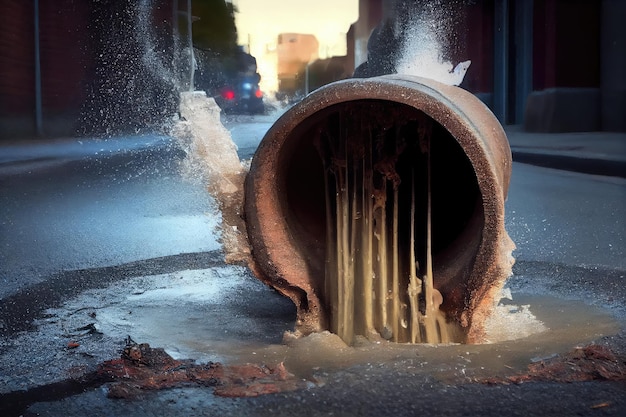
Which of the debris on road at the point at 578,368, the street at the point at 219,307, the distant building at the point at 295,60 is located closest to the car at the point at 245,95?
the street at the point at 219,307

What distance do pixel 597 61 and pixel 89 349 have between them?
12.2 meters

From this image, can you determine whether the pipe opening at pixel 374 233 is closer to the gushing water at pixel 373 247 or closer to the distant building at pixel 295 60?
the gushing water at pixel 373 247

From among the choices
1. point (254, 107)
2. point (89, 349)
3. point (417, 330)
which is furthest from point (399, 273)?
point (254, 107)

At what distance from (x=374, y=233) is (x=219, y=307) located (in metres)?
0.81

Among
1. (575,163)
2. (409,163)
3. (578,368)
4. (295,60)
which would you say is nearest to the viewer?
(578,368)

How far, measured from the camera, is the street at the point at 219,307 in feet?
8.04

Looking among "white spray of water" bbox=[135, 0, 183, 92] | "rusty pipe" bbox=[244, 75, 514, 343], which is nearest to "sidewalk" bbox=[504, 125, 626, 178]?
"rusty pipe" bbox=[244, 75, 514, 343]

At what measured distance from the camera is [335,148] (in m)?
3.62

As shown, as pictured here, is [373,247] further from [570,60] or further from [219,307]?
[570,60]

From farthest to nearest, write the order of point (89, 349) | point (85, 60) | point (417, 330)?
point (85, 60) < point (417, 330) < point (89, 349)

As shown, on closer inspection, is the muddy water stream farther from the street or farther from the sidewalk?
the sidewalk

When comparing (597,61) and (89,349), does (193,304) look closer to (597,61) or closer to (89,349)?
(89,349)

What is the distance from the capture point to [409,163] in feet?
12.5

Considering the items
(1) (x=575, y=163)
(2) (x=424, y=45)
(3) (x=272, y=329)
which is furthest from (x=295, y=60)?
(2) (x=424, y=45)
